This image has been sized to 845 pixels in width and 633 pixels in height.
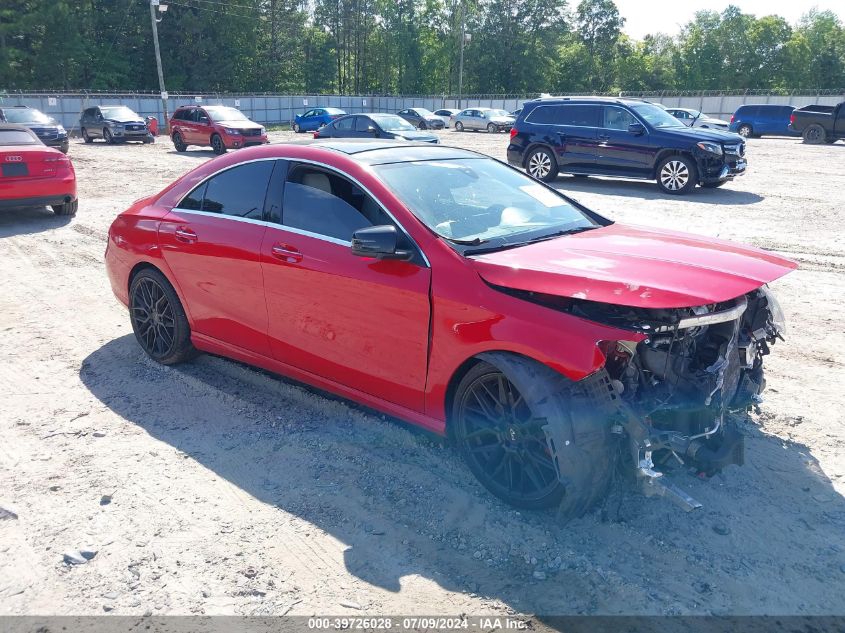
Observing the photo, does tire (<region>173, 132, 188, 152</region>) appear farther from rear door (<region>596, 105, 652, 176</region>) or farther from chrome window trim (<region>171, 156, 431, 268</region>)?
chrome window trim (<region>171, 156, 431, 268</region>)

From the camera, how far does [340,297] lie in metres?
3.92

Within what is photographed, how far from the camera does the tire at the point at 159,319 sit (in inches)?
202

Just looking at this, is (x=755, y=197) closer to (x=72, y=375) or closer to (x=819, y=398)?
(x=819, y=398)

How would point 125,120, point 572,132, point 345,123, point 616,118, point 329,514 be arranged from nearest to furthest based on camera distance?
1. point 329,514
2. point 616,118
3. point 572,132
4. point 345,123
5. point 125,120

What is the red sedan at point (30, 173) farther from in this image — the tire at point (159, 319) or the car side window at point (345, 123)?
the car side window at point (345, 123)

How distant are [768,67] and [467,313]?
9424cm

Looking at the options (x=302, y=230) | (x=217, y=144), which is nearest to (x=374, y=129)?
(x=217, y=144)

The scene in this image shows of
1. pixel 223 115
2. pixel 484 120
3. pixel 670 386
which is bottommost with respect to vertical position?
pixel 670 386

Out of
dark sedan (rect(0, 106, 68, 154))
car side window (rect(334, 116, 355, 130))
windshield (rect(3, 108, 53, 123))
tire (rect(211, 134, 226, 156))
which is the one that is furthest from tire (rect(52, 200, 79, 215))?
tire (rect(211, 134, 226, 156))

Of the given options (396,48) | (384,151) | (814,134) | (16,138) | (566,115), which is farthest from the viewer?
(396,48)

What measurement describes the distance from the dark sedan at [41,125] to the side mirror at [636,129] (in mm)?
17441

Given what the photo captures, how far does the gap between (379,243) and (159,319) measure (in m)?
2.56

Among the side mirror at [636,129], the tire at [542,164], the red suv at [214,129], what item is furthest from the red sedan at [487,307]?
the red suv at [214,129]

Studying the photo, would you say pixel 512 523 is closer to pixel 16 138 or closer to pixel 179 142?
pixel 16 138
